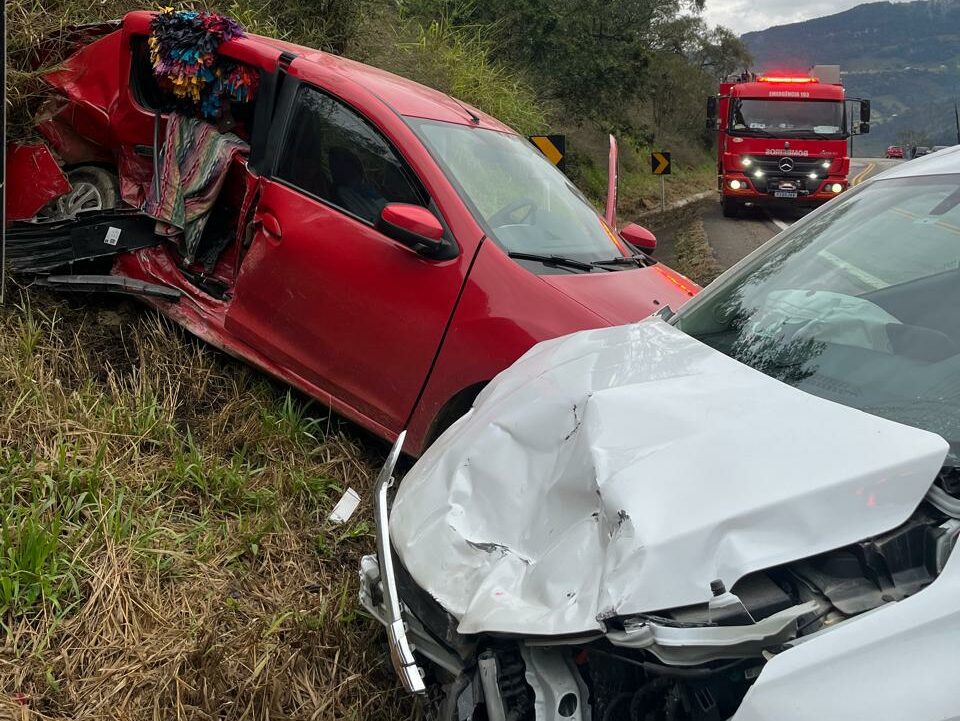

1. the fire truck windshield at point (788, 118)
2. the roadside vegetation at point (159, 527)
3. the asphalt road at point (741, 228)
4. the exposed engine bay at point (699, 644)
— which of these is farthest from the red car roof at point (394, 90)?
the fire truck windshield at point (788, 118)

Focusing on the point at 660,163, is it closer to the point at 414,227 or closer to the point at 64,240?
the point at 64,240

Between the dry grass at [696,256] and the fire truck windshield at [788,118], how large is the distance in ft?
7.27

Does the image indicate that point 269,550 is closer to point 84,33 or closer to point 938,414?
point 938,414

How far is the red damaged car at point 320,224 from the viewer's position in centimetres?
368

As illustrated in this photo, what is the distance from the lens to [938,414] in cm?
209

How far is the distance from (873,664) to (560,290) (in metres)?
2.28

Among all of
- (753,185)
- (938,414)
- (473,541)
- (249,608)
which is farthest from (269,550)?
(753,185)

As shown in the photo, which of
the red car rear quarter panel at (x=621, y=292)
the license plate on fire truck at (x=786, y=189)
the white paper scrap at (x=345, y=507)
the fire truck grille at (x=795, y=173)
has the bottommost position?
the license plate on fire truck at (x=786, y=189)

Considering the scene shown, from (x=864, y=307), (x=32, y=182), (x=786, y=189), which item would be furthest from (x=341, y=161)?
(x=786, y=189)

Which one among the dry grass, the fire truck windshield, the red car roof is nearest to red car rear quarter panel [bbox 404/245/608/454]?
the red car roof

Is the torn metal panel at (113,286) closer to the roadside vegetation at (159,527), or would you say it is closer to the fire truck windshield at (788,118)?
the roadside vegetation at (159,527)

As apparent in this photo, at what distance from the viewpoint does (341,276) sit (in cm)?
389

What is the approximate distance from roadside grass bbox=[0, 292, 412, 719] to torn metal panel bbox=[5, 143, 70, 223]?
1.87 ft

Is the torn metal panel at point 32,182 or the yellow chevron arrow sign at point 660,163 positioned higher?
the torn metal panel at point 32,182
